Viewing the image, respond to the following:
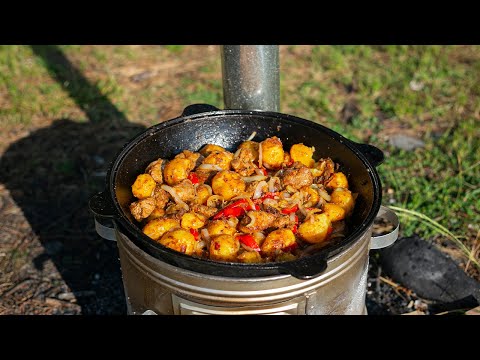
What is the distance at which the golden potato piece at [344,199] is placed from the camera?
311 centimetres

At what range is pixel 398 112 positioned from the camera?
6.20 metres

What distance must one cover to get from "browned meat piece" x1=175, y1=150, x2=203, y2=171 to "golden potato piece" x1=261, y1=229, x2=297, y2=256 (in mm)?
810

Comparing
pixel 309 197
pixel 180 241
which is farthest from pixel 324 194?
pixel 180 241

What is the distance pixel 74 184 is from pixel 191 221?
107 inches

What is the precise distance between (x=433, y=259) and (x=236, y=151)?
5.99 ft

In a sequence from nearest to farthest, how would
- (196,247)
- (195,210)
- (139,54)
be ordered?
1. (196,247)
2. (195,210)
3. (139,54)

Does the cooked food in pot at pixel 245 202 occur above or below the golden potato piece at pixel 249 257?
above

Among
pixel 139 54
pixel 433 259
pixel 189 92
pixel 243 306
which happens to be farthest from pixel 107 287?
pixel 139 54

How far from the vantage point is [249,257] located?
273 centimetres

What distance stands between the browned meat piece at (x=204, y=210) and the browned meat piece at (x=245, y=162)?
352 mm

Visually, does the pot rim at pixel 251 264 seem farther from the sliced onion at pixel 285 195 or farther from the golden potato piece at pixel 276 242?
the sliced onion at pixel 285 195

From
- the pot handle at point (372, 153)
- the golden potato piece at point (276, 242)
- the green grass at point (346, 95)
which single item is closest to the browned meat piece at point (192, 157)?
the golden potato piece at point (276, 242)

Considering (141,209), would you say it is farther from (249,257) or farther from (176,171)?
(249,257)
